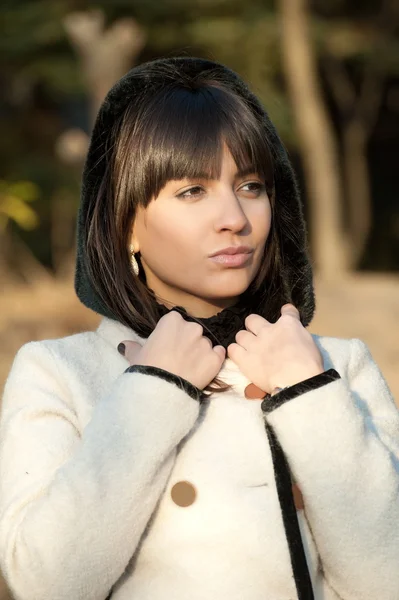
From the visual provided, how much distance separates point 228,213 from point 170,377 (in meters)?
0.38

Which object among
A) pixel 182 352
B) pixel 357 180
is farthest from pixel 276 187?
pixel 357 180

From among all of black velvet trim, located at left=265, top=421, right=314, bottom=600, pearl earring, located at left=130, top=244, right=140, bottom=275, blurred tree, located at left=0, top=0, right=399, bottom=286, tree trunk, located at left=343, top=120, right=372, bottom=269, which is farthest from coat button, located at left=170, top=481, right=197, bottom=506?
tree trunk, located at left=343, top=120, right=372, bottom=269

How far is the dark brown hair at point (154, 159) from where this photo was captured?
2252mm

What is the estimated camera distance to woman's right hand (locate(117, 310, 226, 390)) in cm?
208

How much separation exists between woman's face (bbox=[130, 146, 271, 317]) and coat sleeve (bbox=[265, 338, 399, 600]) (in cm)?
33

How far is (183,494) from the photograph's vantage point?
203 cm

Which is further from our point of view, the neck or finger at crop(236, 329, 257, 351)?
the neck

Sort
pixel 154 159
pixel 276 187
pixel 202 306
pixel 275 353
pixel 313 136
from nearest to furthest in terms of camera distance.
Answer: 1. pixel 275 353
2. pixel 154 159
3. pixel 202 306
4. pixel 276 187
5. pixel 313 136

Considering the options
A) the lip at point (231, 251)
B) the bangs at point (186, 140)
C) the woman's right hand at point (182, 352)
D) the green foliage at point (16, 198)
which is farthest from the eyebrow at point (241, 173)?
the green foliage at point (16, 198)

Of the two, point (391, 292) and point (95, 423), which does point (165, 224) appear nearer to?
point (95, 423)

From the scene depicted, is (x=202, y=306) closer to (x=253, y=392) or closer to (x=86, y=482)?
(x=253, y=392)

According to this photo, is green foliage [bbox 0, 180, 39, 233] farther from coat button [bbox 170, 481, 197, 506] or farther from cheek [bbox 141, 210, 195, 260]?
coat button [bbox 170, 481, 197, 506]

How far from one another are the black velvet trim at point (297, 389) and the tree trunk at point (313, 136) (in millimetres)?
11971

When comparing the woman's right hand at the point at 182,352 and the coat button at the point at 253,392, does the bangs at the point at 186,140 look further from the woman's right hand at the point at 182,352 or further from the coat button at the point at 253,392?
the coat button at the point at 253,392
